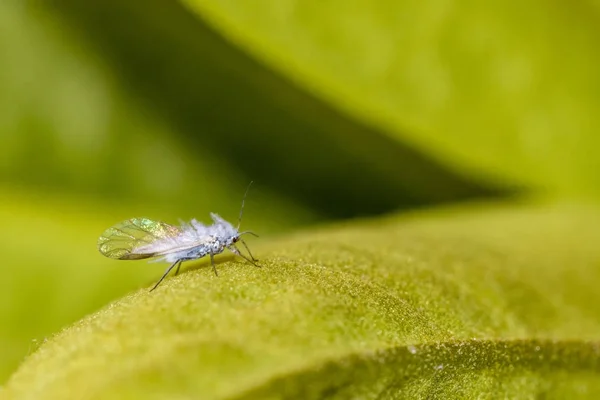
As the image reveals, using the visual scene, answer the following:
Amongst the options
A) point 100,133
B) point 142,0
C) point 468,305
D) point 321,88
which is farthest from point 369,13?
point 468,305

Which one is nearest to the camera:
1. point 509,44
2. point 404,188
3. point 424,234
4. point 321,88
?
point 424,234

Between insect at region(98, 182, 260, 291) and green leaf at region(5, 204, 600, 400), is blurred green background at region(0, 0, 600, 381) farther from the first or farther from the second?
green leaf at region(5, 204, 600, 400)

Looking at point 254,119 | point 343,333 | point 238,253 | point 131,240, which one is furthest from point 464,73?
point 343,333

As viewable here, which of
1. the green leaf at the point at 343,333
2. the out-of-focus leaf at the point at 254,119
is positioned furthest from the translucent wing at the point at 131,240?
the out-of-focus leaf at the point at 254,119

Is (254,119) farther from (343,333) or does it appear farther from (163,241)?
(343,333)

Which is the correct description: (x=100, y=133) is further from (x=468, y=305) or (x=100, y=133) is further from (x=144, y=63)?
(x=468, y=305)

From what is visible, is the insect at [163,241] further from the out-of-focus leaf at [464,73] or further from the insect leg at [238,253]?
the out-of-focus leaf at [464,73]
